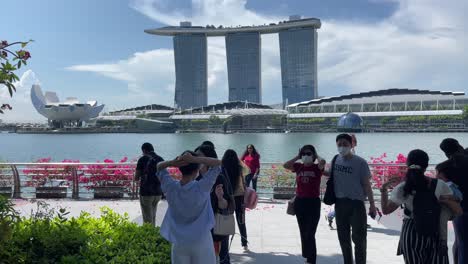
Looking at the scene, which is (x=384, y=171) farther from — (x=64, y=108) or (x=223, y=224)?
(x=64, y=108)

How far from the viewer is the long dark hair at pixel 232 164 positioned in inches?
206

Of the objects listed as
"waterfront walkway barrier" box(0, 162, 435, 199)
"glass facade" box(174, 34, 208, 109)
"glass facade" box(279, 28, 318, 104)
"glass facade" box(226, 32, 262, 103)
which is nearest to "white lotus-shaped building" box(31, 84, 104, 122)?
"glass facade" box(174, 34, 208, 109)

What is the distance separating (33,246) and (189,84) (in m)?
177

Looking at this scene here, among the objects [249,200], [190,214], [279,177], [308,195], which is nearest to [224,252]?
[249,200]

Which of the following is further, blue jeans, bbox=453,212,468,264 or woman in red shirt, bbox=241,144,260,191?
woman in red shirt, bbox=241,144,260,191

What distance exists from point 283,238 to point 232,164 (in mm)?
2472

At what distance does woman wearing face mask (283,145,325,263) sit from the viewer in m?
5.06

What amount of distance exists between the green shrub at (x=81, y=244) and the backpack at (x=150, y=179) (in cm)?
220

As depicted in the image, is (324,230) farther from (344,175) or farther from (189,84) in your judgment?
(189,84)

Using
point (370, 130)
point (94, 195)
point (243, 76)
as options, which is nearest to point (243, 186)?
point (94, 195)

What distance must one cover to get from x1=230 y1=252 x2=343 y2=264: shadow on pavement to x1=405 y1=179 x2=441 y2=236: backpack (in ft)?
8.16

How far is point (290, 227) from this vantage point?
7996 millimetres

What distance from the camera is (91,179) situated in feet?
37.5

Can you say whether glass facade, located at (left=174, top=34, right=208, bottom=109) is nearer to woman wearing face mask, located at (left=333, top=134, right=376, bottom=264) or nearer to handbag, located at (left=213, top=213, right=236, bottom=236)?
woman wearing face mask, located at (left=333, top=134, right=376, bottom=264)
